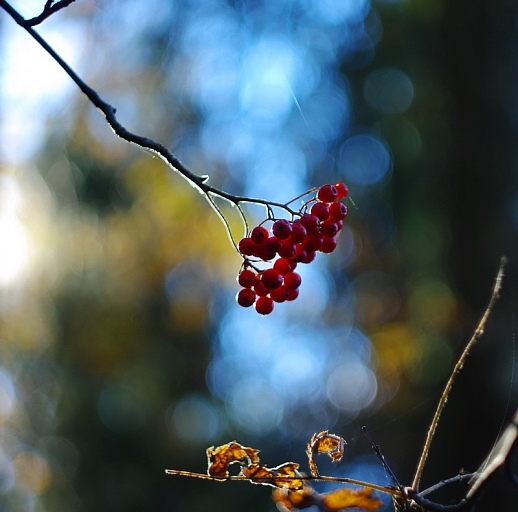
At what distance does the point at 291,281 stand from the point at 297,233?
148 millimetres

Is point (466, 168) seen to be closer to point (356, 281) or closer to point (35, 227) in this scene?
point (356, 281)

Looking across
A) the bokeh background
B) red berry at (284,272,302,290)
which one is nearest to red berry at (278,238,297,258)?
red berry at (284,272,302,290)

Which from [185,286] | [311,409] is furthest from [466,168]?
[311,409]

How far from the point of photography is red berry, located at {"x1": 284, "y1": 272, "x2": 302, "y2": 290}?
1190 mm

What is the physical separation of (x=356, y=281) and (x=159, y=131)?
343cm

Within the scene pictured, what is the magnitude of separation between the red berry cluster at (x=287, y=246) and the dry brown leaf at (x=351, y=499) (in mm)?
397

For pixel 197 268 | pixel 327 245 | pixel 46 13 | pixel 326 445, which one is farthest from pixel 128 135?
pixel 197 268

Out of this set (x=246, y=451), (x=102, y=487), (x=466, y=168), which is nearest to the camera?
(x=246, y=451)

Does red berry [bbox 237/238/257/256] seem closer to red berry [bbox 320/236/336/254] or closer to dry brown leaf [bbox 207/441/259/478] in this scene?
red berry [bbox 320/236/336/254]

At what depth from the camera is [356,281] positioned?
26.8ft

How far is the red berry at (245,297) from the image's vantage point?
1166 mm

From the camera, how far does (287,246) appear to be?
109 centimetres

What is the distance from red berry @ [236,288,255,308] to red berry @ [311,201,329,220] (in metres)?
0.20

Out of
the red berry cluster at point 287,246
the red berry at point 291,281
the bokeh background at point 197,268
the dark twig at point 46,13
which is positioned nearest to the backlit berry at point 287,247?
the red berry cluster at point 287,246
